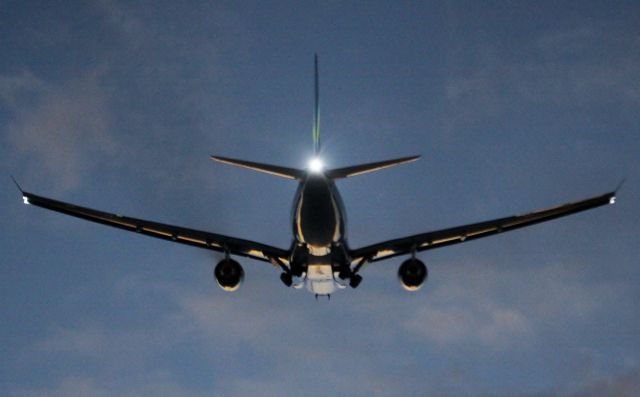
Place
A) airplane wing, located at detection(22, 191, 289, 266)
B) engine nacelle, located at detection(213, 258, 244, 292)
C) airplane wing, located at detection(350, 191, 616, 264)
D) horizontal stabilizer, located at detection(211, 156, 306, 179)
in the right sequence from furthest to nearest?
1. engine nacelle, located at detection(213, 258, 244, 292)
2. airplane wing, located at detection(350, 191, 616, 264)
3. airplane wing, located at detection(22, 191, 289, 266)
4. horizontal stabilizer, located at detection(211, 156, 306, 179)

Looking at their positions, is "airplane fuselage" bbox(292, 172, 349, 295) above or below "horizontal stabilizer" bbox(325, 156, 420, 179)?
below

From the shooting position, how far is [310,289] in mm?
43500

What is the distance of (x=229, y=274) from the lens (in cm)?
4056

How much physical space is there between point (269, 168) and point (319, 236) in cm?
423

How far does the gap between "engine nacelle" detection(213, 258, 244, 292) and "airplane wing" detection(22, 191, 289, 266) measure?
0.98m

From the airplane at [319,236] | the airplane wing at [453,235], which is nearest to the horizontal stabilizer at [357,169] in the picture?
the airplane at [319,236]

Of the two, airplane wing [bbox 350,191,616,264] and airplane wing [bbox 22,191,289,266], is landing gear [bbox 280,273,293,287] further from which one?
airplane wing [bbox 350,191,616,264]

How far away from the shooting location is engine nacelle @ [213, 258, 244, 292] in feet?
133

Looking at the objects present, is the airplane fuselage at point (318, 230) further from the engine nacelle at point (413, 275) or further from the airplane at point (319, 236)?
the engine nacelle at point (413, 275)

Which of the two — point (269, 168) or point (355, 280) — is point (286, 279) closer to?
point (355, 280)

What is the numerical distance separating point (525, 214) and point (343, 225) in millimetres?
10133

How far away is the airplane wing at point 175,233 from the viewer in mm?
37844

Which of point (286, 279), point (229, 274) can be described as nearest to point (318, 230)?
point (286, 279)

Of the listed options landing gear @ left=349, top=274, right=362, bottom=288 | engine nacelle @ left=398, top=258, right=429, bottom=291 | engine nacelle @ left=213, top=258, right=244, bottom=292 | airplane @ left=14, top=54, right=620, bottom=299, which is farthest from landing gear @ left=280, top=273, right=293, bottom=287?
engine nacelle @ left=398, top=258, right=429, bottom=291
